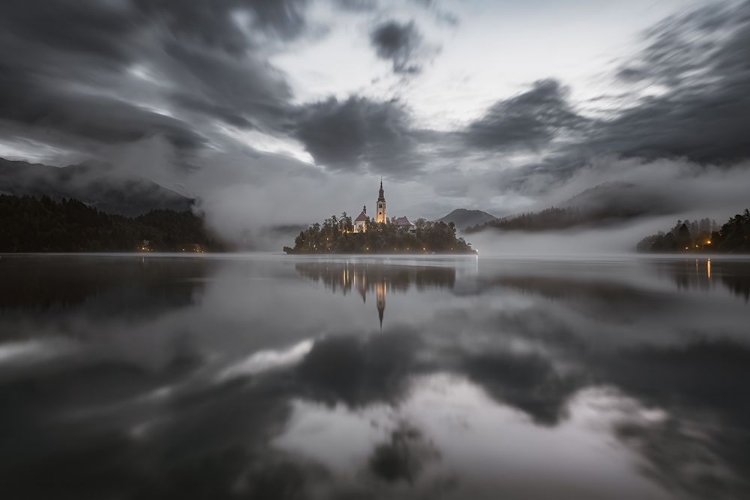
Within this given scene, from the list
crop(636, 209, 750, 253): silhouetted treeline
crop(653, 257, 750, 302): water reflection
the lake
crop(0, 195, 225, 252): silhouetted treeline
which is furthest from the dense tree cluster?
the lake

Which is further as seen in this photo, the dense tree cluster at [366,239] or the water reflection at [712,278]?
the dense tree cluster at [366,239]

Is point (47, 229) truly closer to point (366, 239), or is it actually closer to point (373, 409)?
point (366, 239)

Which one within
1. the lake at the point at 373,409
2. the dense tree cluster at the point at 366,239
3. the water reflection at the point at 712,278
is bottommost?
the water reflection at the point at 712,278

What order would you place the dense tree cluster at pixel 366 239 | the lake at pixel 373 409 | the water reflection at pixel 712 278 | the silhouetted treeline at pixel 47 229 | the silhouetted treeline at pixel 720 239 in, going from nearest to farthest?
1. the lake at pixel 373 409
2. the water reflection at pixel 712 278
3. the silhouetted treeline at pixel 720 239
4. the silhouetted treeline at pixel 47 229
5. the dense tree cluster at pixel 366 239

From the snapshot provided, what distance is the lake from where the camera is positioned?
15.4 ft

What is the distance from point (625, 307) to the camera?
18094 mm

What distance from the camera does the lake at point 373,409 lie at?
470 cm

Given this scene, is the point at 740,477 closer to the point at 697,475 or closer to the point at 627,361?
the point at 697,475

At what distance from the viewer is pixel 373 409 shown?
6.85 metres

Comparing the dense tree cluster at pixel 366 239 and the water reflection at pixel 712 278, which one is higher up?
the dense tree cluster at pixel 366 239

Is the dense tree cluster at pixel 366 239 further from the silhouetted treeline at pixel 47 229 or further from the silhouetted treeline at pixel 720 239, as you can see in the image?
the silhouetted treeline at pixel 720 239

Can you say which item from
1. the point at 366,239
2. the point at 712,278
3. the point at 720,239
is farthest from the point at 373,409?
the point at 720,239

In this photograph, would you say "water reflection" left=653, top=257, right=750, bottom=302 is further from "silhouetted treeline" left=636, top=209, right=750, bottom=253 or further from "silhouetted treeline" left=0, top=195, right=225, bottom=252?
"silhouetted treeline" left=0, top=195, right=225, bottom=252

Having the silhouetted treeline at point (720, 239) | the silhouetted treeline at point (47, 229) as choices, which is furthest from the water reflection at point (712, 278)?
the silhouetted treeline at point (47, 229)
